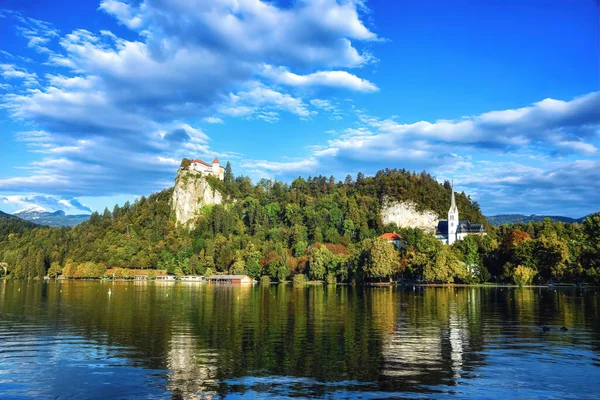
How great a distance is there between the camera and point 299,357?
34.3 meters

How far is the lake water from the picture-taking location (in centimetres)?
2636

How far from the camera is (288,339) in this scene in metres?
42.4

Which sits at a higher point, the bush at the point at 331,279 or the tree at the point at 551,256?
the tree at the point at 551,256

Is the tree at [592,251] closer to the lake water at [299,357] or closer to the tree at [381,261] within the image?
the tree at [381,261]

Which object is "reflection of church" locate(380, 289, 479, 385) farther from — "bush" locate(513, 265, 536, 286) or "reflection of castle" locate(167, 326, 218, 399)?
"bush" locate(513, 265, 536, 286)

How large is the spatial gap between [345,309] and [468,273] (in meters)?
89.9

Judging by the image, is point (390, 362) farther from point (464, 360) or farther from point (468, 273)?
point (468, 273)

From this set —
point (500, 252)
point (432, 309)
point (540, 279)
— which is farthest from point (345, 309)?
point (500, 252)

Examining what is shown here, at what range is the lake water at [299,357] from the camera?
2636cm

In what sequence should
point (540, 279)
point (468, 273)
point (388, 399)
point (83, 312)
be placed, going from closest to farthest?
point (388, 399) → point (83, 312) → point (540, 279) → point (468, 273)

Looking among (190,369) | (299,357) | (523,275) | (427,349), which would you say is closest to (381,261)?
(523,275)

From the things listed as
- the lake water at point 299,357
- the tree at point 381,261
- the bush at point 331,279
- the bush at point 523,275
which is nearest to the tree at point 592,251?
the bush at point 523,275

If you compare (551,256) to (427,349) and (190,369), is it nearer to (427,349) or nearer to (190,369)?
(427,349)

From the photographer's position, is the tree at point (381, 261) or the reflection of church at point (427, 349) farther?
the tree at point (381, 261)
